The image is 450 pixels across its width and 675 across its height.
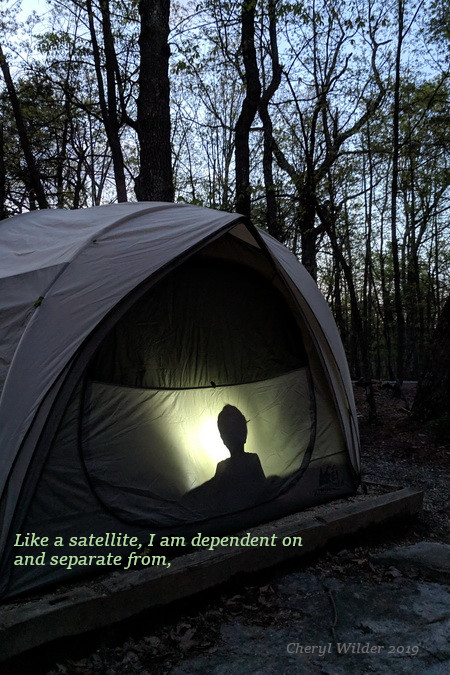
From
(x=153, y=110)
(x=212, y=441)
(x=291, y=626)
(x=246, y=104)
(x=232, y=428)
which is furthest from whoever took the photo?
(x=246, y=104)

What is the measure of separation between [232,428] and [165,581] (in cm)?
153

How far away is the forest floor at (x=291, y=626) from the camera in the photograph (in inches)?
97.0

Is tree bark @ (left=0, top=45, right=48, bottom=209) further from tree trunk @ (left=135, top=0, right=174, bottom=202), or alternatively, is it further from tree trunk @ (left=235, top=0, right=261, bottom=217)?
tree trunk @ (left=235, top=0, right=261, bottom=217)

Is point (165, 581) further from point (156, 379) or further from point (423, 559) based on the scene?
point (423, 559)

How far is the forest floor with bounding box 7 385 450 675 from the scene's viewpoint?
2.46 metres

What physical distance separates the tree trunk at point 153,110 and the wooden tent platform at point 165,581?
5327mm

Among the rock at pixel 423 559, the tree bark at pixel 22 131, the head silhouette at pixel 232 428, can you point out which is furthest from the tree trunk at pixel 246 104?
the rock at pixel 423 559

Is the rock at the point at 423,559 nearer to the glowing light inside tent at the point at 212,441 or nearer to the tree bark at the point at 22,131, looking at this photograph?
the glowing light inside tent at the point at 212,441

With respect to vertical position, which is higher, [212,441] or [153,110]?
[153,110]

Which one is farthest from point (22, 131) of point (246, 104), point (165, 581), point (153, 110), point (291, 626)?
point (291, 626)

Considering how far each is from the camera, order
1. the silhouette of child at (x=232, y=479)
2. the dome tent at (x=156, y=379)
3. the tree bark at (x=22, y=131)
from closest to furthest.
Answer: the dome tent at (x=156, y=379) < the silhouette of child at (x=232, y=479) < the tree bark at (x=22, y=131)

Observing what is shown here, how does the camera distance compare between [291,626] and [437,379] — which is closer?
[291,626]

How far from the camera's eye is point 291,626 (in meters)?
2.81

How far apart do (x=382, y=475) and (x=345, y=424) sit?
1.50 m
